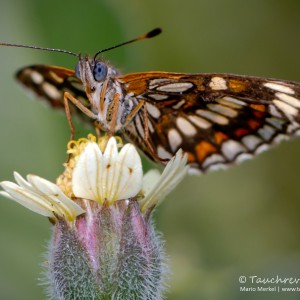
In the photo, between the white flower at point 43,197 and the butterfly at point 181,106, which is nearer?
the white flower at point 43,197

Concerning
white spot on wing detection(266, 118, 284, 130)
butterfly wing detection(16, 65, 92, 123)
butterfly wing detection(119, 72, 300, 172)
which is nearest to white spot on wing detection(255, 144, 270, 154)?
butterfly wing detection(119, 72, 300, 172)

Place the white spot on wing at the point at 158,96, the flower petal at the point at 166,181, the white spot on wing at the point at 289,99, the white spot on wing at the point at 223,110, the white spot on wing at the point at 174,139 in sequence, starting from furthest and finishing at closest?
the white spot on wing at the point at 174,139 < the white spot on wing at the point at 223,110 < the white spot on wing at the point at 158,96 < the white spot on wing at the point at 289,99 < the flower petal at the point at 166,181

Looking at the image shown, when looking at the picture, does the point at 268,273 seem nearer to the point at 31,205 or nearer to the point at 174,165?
the point at 174,165

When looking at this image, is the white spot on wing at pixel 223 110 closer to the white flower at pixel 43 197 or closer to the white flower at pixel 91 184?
the white flower at pixel 91 184

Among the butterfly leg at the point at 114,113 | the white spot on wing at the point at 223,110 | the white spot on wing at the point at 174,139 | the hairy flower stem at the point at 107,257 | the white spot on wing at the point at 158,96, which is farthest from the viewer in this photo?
the white spot on wing at the point at 174,139

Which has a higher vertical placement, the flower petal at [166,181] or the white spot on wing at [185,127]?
the white spot on wing at [185,127]

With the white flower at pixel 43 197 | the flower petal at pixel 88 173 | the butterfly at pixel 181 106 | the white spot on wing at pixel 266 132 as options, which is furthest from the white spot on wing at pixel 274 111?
the white flower at pixel 43 197

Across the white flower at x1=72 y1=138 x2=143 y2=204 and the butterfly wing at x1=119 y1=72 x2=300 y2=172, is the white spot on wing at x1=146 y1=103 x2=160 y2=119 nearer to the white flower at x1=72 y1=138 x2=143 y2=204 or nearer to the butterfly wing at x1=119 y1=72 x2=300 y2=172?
the butterfly wing at x1=119 y1=72 x2=300 y2=172
